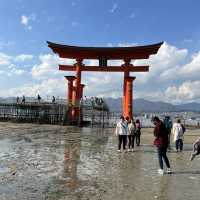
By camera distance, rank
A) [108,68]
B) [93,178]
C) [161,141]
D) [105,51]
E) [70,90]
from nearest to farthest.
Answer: [93,178] < [161,141] < [105,51] < [108,68] < [70,90]

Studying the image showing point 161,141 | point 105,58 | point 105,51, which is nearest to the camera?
point 161,141

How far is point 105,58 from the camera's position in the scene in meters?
37.6

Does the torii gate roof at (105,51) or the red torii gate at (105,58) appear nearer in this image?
the torii gate roof at (105,51)

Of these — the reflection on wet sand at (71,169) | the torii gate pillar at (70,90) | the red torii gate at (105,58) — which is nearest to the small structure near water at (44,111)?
the torii gate pillar at (70,90)

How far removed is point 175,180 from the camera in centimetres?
934

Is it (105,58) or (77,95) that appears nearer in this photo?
(105,58)

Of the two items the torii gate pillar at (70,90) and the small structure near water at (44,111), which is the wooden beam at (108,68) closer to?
the torii gate pillar at (70,90)

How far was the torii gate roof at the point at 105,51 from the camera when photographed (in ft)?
118

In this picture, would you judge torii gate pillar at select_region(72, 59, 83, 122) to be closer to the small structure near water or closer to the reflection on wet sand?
the small structure near water

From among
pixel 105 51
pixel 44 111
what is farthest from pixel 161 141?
pixel 44 111

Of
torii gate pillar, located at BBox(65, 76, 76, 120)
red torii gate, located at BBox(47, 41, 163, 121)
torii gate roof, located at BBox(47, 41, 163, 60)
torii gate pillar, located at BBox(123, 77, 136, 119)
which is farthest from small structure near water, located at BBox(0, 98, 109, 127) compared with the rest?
torii gate roof, located at BBox(47, 41, 163, 60)

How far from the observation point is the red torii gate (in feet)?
120

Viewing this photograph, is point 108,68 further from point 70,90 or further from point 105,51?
point 70,90

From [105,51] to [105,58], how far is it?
0.91 metres
